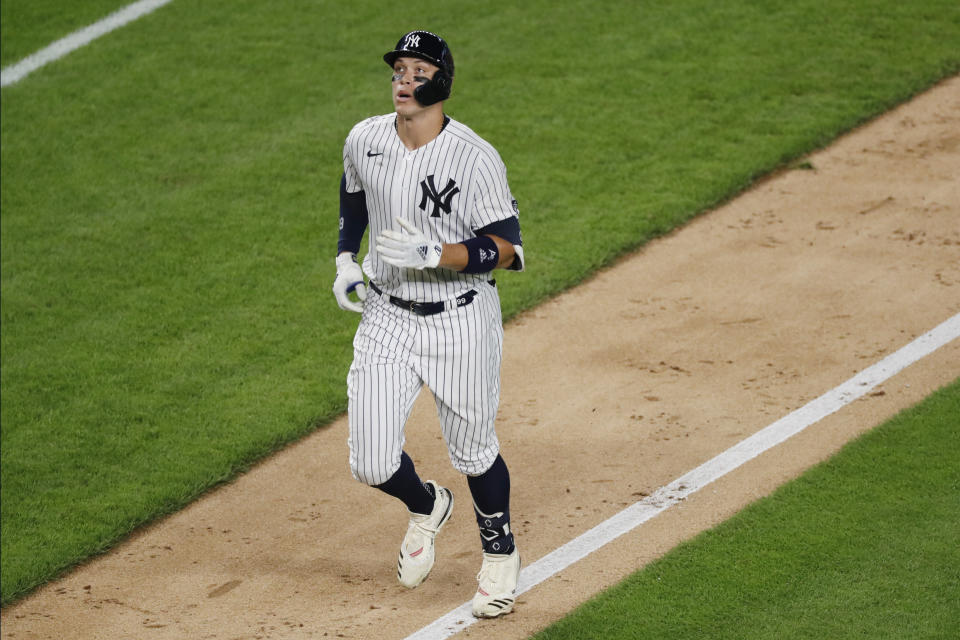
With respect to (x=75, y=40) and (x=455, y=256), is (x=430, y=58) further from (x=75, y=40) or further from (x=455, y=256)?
(x=75, y=40)

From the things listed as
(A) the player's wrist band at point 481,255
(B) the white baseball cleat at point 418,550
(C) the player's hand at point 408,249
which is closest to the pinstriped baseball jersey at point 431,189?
(A) the player's wrist band at point 481,255

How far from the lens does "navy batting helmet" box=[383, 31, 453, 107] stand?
455cm

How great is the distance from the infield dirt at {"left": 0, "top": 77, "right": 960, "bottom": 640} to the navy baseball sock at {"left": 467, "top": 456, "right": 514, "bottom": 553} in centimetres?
26

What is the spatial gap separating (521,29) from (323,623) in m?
7.67

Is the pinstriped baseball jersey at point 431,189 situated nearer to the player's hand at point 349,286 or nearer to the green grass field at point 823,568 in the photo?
the player's hand at point 349,286

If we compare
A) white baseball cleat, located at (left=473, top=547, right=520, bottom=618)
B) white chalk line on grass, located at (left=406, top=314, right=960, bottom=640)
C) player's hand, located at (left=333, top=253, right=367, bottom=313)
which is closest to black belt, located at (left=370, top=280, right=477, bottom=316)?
player's hand, located at (left=333, top=253, right=367, bottom=313)

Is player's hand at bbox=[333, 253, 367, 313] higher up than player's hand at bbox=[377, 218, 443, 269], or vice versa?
player's hand at bbox=[377, 218, 443, 269]

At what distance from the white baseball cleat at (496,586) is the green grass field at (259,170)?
1995 millimetres

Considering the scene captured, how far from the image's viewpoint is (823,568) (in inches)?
195

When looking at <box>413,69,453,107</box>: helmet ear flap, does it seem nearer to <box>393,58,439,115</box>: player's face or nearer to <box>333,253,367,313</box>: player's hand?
<box>393,58,439,115</box>: player's face

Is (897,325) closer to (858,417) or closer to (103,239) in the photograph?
(858,417)

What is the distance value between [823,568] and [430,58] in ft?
7.88

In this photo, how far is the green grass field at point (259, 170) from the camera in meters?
6.94

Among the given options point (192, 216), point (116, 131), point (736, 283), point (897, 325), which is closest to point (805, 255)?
point (736, 283)
